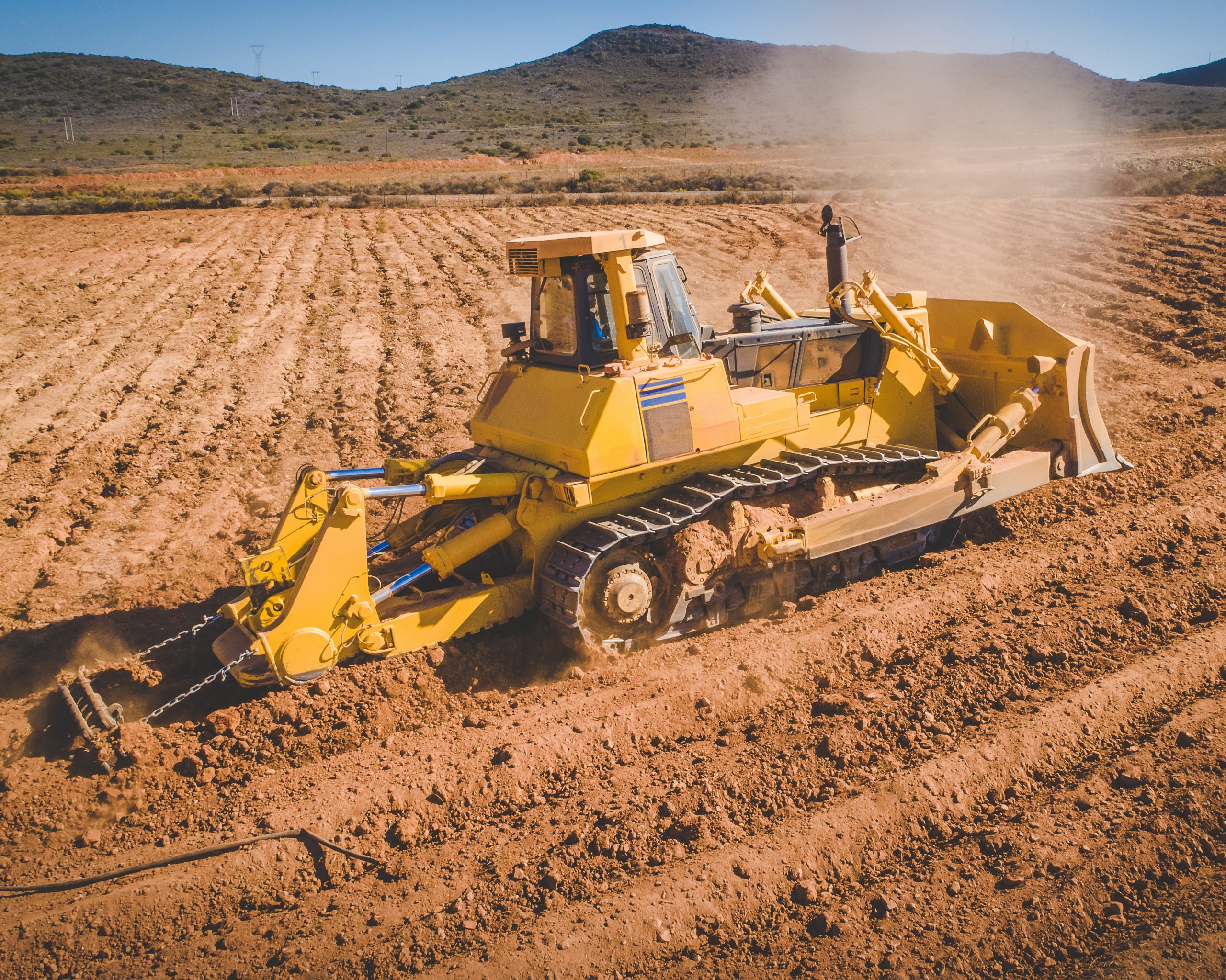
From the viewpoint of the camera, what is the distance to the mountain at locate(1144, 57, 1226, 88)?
88.1 meters

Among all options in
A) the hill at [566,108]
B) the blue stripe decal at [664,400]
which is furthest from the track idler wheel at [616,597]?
the hill at [566,108]

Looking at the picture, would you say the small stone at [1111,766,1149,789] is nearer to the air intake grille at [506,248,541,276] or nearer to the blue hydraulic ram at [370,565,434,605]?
the blue hydraulic ram at [370,565,434,605]

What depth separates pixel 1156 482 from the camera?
8.71m

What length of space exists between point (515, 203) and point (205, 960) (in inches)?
1015

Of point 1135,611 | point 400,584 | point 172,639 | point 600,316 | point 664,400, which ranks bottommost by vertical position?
point 1135,611

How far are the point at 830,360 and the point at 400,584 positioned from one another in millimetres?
4223

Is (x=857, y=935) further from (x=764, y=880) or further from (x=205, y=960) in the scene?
(x=205, y=960)

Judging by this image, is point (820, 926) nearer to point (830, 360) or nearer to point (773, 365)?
point (773, 365)

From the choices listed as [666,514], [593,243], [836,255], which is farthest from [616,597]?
[836,255]

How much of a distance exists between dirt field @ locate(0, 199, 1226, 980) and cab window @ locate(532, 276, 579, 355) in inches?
86.6

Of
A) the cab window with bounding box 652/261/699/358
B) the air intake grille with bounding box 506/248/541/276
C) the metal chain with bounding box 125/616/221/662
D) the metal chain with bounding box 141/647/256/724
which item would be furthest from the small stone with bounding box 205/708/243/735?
the cab window with bounding box 652/261/699/358

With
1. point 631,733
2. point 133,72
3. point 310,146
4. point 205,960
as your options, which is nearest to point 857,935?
point 631,733

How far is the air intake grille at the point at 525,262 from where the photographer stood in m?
6.45

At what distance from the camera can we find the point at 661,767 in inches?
206
